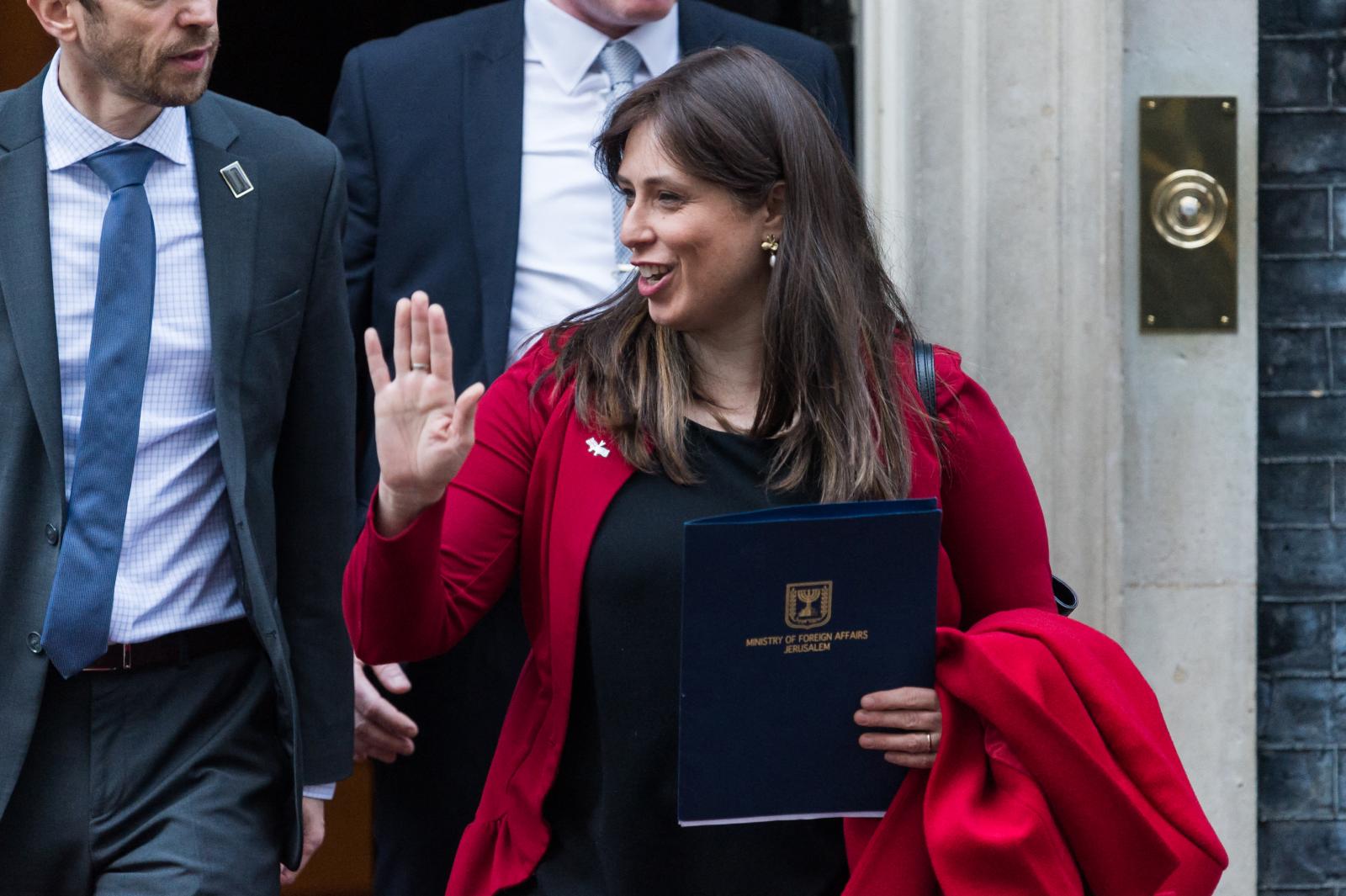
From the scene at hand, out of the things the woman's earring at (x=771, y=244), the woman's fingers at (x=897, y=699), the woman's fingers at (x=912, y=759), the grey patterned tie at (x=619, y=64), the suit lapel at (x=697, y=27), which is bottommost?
the woman's fingers at (x=912, y=759)

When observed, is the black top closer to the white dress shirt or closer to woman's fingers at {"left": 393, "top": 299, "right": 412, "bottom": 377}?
woman's fingers at {"left": 393, "top": 299, "right": 412, "bottom": 377}

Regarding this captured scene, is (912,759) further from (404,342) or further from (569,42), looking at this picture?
(569,42)

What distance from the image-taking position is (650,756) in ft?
9.43

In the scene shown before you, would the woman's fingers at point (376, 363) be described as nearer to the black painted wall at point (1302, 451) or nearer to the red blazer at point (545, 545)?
the red blazer at point (545, 545)

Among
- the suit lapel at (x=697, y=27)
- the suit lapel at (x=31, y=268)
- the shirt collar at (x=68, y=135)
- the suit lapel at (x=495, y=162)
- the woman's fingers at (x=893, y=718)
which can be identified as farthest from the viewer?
the suit lapel at (x=697, y=27)

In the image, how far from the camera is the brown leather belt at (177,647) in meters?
3.10

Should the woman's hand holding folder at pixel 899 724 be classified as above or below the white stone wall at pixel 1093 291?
below

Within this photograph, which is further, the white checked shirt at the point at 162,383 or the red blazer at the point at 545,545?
the white checked shirt at the point at 162,383

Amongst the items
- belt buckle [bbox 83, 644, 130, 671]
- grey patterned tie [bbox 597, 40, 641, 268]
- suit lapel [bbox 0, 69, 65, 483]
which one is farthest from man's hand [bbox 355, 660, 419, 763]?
grey patterned tie [bbox 597, 40, 641, 268]

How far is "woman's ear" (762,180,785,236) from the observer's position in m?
3.05

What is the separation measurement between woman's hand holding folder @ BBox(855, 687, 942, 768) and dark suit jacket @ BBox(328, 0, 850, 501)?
1302 mm

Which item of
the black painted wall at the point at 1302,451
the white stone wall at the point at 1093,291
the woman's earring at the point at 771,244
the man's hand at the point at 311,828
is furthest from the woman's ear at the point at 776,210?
the black painted wall at the point at 1302,451

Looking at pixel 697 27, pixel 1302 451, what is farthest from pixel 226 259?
pixel 1302 451

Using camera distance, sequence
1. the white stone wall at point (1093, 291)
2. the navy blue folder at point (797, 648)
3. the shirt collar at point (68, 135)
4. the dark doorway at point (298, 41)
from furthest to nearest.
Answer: the dark doorway at point (298, 41) < the white stone wall at point (1093, 291) < the shirt collar at point (68, 135) < the navy blue folder at point (797, 648)
